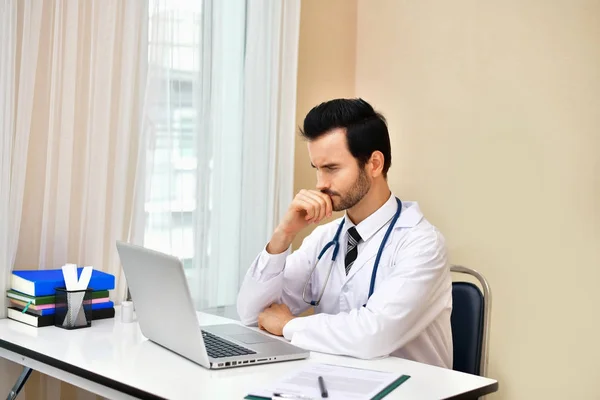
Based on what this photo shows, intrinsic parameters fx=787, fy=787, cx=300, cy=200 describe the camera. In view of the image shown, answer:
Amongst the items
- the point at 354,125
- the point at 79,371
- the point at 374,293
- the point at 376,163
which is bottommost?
the point at 79,371

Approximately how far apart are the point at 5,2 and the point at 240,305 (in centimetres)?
113

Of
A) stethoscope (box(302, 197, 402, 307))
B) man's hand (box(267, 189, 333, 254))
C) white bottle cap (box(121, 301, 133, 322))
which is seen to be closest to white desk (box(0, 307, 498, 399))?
white bottle cap (box(121, 301, 133, 322))

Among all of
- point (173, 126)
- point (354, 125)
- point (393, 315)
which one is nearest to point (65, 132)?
point (173, 126)

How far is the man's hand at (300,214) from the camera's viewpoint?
2.25m

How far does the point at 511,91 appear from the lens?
2902mm

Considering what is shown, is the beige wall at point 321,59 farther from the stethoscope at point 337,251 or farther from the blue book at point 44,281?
the blue book at point 44,281

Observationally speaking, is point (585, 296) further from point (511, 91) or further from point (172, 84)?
point (172, 84)

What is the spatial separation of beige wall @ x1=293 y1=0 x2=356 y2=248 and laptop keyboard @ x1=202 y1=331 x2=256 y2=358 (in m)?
1.39

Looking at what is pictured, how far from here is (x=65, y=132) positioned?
2488mm

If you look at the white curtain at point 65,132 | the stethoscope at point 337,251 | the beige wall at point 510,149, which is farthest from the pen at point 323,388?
the beige wall at point 510,149

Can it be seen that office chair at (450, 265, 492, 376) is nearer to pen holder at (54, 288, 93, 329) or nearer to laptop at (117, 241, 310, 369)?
laptop at (117, 241, 310, 369)

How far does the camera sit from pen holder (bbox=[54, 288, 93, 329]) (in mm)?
2193

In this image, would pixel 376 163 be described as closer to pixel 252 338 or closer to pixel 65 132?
pixel 252 338

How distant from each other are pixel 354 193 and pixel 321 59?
4.00 ft
